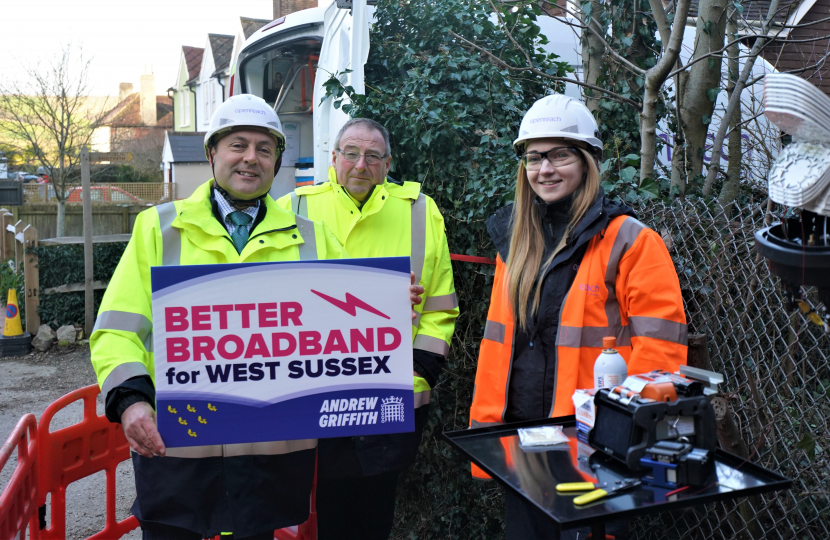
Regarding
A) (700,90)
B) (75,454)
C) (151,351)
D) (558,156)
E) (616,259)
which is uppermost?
(700,90)

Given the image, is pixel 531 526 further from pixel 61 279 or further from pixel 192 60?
pixel 192 60

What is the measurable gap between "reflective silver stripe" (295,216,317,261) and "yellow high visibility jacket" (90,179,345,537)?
0.27 ft

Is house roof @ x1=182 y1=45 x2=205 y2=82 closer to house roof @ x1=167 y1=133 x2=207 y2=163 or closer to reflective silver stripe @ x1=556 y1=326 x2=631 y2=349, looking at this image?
house roof @ x1=167 y1=133 x2=207 y2=163

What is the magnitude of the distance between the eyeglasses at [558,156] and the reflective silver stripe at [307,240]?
909mm

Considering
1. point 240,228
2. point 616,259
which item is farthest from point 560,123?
point 240,228

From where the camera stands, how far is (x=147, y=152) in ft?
149

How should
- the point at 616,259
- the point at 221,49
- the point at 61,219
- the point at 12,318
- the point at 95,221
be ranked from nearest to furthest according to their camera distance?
the point at 616,259
the point at 12,318
the point at 61,219
the point at 95,221
the point at 221,49

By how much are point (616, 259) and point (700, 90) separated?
2000mm

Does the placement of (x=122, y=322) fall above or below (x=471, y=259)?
below

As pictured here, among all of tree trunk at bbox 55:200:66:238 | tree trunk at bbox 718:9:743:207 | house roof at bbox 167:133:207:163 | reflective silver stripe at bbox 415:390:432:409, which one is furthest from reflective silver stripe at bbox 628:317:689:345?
house roof at bbox 167:133:207:163

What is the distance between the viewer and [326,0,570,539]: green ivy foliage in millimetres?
4152

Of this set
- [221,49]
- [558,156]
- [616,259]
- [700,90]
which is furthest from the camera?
[221,49]

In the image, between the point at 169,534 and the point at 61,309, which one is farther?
the point at 61,309

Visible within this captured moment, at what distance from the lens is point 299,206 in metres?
3.62
